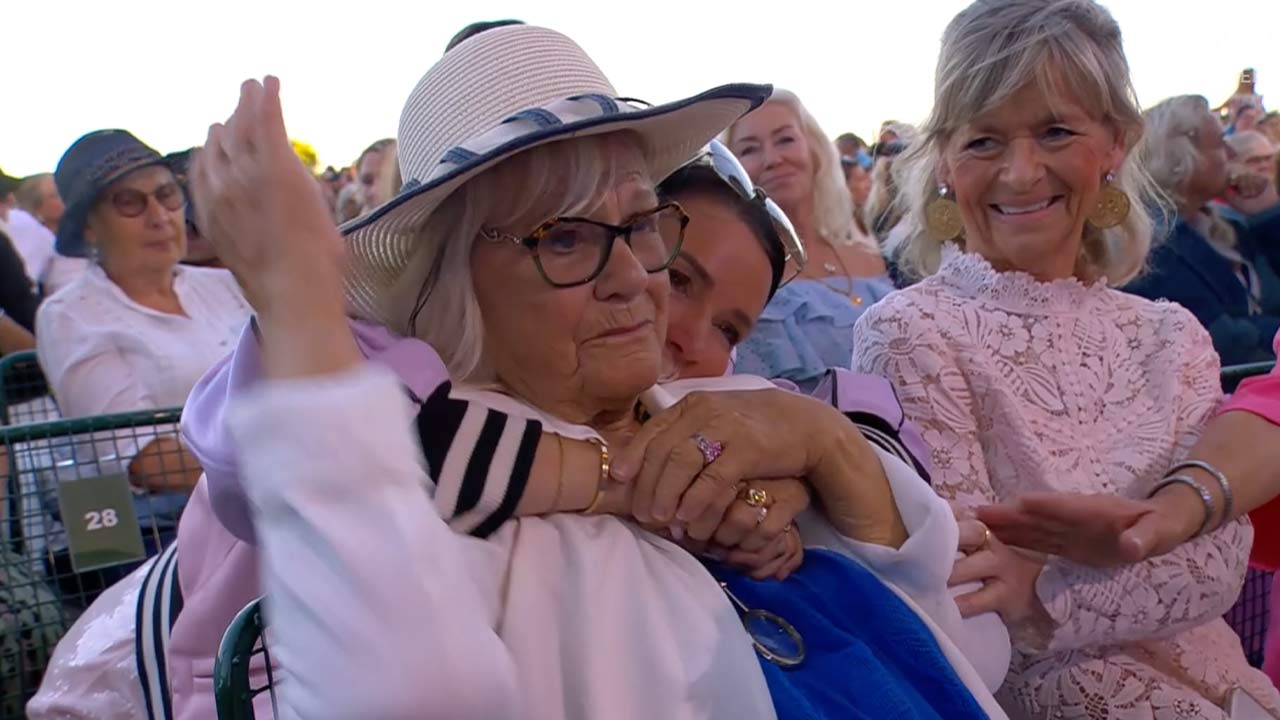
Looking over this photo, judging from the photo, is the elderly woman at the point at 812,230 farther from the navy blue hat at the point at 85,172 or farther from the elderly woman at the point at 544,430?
the navy blue hat at the point at 85,172

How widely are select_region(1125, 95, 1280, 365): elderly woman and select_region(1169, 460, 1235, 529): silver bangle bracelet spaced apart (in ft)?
6.41

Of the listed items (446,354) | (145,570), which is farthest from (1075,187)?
(145,570)

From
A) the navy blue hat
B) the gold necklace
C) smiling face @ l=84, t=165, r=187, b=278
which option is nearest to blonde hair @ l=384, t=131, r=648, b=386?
the gold necklace

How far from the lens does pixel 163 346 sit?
3.30 meters

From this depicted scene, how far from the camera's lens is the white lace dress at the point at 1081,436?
177 cm

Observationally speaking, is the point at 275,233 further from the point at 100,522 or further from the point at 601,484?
the point at 100,522

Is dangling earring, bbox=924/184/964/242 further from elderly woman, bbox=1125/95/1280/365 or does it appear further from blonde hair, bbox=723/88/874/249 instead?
elderly woman, bbox=1125/95/1280/365

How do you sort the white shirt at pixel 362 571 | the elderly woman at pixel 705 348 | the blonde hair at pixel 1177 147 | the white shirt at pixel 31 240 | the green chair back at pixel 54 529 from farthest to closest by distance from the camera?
the white shirt at pixel 31 240 < the blonde hair at pixel 1177 147 < the green chair back at pixel 54 529 < the elderly woman at pixel 705 348 < the white shirt at pixel 362 571

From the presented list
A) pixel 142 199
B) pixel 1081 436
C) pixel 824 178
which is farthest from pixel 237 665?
pixel 824 178

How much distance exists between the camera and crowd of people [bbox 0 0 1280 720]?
3.18ft

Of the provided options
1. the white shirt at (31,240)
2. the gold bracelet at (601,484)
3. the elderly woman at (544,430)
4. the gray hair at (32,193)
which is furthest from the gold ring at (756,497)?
the gray hair at (32,193)

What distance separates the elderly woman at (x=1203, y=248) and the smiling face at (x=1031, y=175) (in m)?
1.78

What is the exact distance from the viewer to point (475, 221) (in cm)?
137

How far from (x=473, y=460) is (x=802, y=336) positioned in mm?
1985
